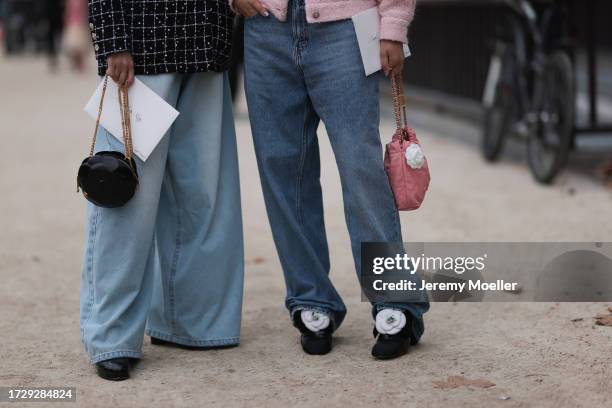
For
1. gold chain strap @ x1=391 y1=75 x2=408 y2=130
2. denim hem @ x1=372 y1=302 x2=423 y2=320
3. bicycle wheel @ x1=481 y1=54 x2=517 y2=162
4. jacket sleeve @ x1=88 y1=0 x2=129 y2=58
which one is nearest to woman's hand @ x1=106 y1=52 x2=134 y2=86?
jacket sleeve @ x1=88 y1=0 x2=129 y2=58

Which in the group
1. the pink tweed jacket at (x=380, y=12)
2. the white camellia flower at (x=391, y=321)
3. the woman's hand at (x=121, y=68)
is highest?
the pink tweed jacket at (x=380, y=12)

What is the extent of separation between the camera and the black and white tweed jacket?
389 centimetres

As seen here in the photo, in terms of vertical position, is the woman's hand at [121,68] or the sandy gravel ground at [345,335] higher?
the woman's hand at [121,68]

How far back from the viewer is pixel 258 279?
549cm

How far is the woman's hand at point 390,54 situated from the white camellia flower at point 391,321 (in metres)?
0.84

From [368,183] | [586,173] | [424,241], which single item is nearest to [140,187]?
[368,183]

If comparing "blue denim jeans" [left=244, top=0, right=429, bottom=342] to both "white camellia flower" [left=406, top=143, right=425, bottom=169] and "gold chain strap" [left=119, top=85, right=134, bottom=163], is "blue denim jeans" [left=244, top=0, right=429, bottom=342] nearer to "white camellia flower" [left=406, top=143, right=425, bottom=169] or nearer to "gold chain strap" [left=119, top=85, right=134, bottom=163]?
"white camellia flower" [left=406, top=143, right=425, bottom=169]

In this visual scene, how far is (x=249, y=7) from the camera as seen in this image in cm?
394

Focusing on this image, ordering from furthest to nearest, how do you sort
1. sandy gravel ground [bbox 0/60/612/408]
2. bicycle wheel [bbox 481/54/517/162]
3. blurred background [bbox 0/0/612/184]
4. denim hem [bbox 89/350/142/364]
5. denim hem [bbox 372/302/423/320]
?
bicycle wheel [bbox 481/54/517/162]
blurred background [bbox 0/0/612/184]
denim hem [bbox 372/302/423/320]
denim hem [bbox 89/350/142/364]
sandy gravel ground [bbox 0/60/612/408]

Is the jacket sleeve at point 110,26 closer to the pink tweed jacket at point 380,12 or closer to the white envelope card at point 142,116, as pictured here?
the white envelope card at point 142,116

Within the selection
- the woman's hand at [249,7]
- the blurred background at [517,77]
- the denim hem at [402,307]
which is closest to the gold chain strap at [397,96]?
the woman's hand at [249,7]

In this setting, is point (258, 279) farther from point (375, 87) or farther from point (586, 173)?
point (586, 173)

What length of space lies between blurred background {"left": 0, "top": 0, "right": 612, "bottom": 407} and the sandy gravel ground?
11mm

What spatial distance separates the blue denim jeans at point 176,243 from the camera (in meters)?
4.00
